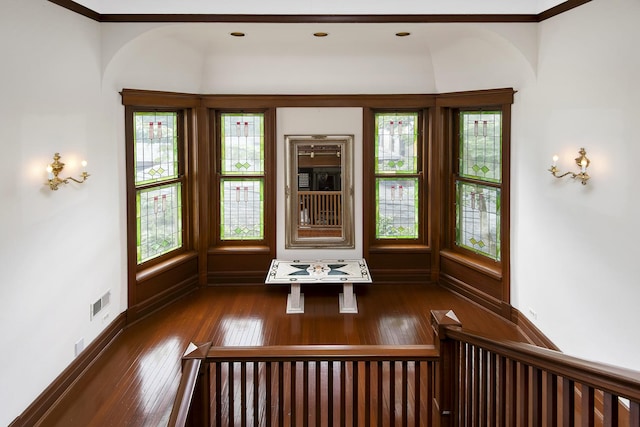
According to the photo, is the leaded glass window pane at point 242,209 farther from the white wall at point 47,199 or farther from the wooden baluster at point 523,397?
the wooden baluster at point 523,397

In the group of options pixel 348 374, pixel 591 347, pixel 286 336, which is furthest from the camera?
pixel 286 336

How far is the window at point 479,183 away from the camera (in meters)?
5.55

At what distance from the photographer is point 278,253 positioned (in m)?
6.60

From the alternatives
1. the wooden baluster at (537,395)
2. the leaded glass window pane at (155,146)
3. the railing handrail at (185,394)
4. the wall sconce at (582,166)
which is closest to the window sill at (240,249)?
the leaded glass window pane at (155,146)

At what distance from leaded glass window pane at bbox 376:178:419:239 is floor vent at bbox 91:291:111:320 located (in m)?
3.29

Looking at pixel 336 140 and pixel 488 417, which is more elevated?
pixel 336 140

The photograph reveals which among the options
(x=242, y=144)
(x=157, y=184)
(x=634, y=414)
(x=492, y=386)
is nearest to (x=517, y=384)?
(x=492, y=386)

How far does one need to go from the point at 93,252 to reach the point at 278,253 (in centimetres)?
253

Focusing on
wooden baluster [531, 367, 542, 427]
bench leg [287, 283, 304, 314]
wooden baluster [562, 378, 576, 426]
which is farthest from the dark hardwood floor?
wooden baluster [562, 378, 576, 426]

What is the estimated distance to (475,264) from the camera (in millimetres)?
5797

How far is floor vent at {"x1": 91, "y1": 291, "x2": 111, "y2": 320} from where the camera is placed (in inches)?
175

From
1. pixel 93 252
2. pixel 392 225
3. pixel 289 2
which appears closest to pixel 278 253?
pixel 392 225

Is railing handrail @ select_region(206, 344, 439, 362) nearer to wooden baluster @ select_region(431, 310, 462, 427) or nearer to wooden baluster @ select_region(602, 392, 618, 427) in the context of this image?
wooden baluster @ select_region(431, 310, 462, 427)

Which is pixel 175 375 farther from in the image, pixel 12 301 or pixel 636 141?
pixel 636 141
